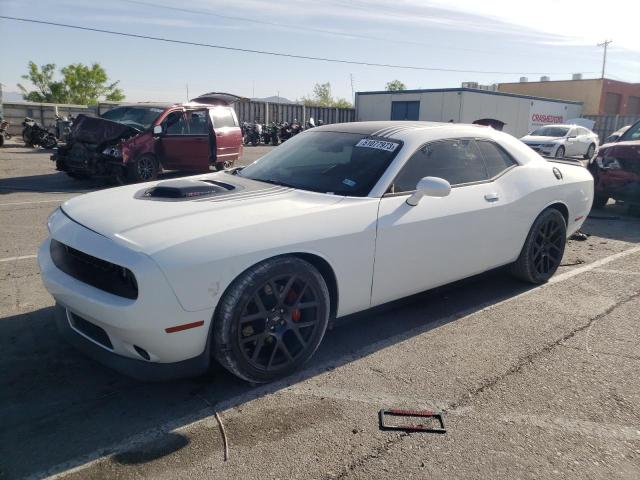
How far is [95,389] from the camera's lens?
2.84 meters

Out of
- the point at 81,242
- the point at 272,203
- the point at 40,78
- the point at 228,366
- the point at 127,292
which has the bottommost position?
the point at 228,366

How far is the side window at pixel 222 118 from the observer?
11961mm

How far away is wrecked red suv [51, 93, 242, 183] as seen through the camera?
32.8 ft

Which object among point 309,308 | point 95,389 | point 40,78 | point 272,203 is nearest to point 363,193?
point 272,203

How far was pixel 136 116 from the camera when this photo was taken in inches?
431

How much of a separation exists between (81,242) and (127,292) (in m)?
0.45

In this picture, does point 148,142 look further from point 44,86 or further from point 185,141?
point 44,86

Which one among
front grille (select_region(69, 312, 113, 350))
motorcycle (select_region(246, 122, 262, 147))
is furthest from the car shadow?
motorcycle (select_region(246, 122, 262, 147))

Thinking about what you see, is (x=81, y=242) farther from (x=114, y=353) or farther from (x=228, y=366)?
(x=228, y=366)

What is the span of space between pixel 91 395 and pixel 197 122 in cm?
963

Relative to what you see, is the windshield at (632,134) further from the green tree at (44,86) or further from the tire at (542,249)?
the green tree at (44,86)

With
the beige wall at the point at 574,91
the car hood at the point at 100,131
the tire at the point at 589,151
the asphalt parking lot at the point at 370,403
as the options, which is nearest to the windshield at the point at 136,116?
the car hood at the point at 100,131

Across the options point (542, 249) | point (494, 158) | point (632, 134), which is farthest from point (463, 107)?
point (494, 158)

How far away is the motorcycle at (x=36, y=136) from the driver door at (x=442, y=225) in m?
17.7
